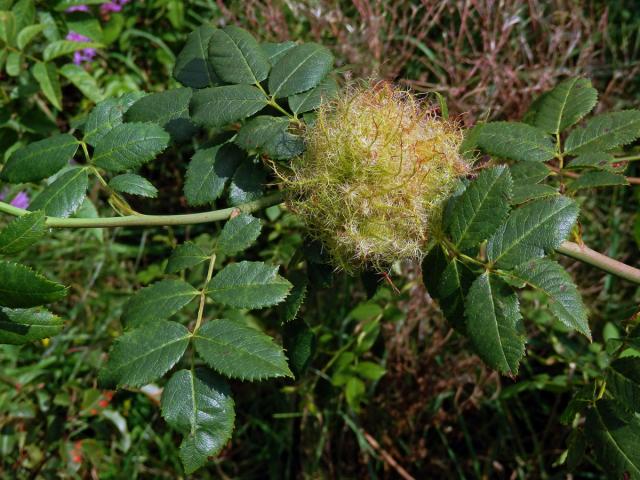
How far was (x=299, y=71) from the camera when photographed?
147 centimetres

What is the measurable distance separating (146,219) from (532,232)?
32.4 inches

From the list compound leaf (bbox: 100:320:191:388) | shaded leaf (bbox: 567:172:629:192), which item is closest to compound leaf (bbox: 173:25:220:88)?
A: compound leaf (bbox: 100:320:191:388)

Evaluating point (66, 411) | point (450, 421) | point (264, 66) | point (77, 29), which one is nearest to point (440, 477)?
point (450, 421)

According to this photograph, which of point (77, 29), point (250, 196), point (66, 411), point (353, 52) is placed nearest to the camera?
point (250, 196)

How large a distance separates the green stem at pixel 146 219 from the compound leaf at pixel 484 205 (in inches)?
17.0

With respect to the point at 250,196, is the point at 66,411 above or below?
below

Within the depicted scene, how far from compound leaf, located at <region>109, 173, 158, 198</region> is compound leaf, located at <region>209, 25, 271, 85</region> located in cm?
32

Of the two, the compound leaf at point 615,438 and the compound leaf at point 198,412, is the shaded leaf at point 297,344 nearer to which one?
the compound leaf at point 198,412

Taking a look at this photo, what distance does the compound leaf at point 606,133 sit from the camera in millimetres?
1509

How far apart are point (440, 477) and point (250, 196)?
219cm

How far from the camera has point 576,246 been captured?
1.35m

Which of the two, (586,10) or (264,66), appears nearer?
(264,66)

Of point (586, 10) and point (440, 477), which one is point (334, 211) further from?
point (586, 10)

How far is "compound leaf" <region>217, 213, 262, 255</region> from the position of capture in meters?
1.36
